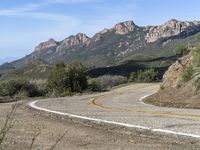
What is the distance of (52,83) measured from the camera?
51656 mm

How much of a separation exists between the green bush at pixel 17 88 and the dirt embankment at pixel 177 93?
18.8 meters

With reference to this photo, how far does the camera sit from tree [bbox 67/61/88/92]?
172 ft

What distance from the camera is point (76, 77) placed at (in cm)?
5278

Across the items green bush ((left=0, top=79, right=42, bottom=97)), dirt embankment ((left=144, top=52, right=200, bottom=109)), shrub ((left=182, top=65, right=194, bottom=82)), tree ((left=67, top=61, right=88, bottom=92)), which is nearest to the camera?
dirt embankment ((left=144, top=52, right=200, bottom=109))

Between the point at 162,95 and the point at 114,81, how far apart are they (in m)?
40.3

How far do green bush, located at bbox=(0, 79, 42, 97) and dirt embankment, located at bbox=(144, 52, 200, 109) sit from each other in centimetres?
1879

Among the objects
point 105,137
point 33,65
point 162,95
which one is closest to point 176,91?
point 162,95

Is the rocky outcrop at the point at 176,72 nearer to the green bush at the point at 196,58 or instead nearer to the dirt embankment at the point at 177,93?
the dirt embankment at the point at 177,93

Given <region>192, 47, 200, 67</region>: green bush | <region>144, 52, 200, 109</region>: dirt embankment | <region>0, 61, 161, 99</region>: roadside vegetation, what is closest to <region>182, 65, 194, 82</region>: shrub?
<region>144, 52, 200, 109</region>: dirt embankment

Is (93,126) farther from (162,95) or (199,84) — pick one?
(162,95)

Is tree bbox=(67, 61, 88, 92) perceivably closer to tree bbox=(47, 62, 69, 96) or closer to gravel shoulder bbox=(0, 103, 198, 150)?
tree bbox=(47, 62, 69, 96)

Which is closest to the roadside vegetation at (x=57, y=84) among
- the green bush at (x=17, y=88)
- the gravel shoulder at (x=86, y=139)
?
the green bush at (x=17, y=88)

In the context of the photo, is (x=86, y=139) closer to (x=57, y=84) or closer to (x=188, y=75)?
(x=188, y=75)

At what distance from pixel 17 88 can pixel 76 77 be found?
6.01m
